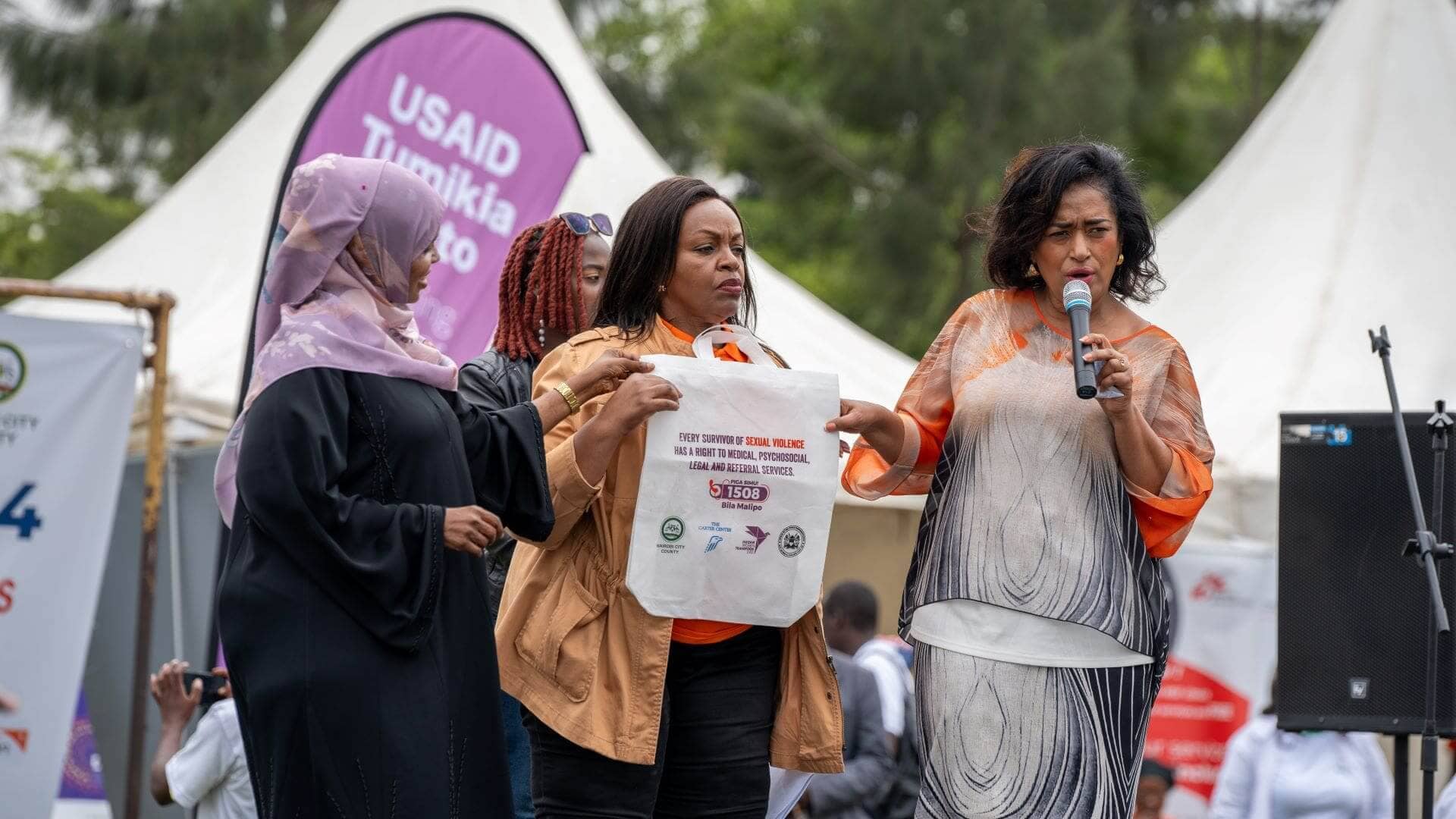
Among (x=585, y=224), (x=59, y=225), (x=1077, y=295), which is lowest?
(x=1077, y=295)

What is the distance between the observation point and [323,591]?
282cm

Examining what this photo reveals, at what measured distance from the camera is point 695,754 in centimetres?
315

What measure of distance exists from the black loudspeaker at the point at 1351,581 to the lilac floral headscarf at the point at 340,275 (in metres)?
3.02

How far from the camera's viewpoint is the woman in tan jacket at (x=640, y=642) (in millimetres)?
3062

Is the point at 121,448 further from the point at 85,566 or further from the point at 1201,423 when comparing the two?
the point at 1201,423

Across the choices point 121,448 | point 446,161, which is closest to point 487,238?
point 446,161

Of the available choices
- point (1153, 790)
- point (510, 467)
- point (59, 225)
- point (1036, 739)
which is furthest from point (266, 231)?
point (59, 225)

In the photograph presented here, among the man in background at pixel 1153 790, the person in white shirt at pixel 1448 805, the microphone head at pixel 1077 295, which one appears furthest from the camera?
the man in background at pixel 1153 790

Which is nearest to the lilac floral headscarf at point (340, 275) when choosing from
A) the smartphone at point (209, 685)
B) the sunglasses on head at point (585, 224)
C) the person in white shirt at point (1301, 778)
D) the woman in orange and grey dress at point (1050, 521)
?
the woman in orange and grey dress at point (1050, 521)

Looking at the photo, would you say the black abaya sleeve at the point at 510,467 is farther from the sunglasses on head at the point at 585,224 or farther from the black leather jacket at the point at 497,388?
the sunglasses on head at the point at 585,224

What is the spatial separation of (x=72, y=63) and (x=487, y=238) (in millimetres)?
13233

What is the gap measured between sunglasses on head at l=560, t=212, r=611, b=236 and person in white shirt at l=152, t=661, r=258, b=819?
67.7 inches

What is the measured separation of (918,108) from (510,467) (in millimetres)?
15122

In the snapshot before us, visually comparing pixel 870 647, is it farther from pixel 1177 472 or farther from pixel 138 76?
pixel 138 76
